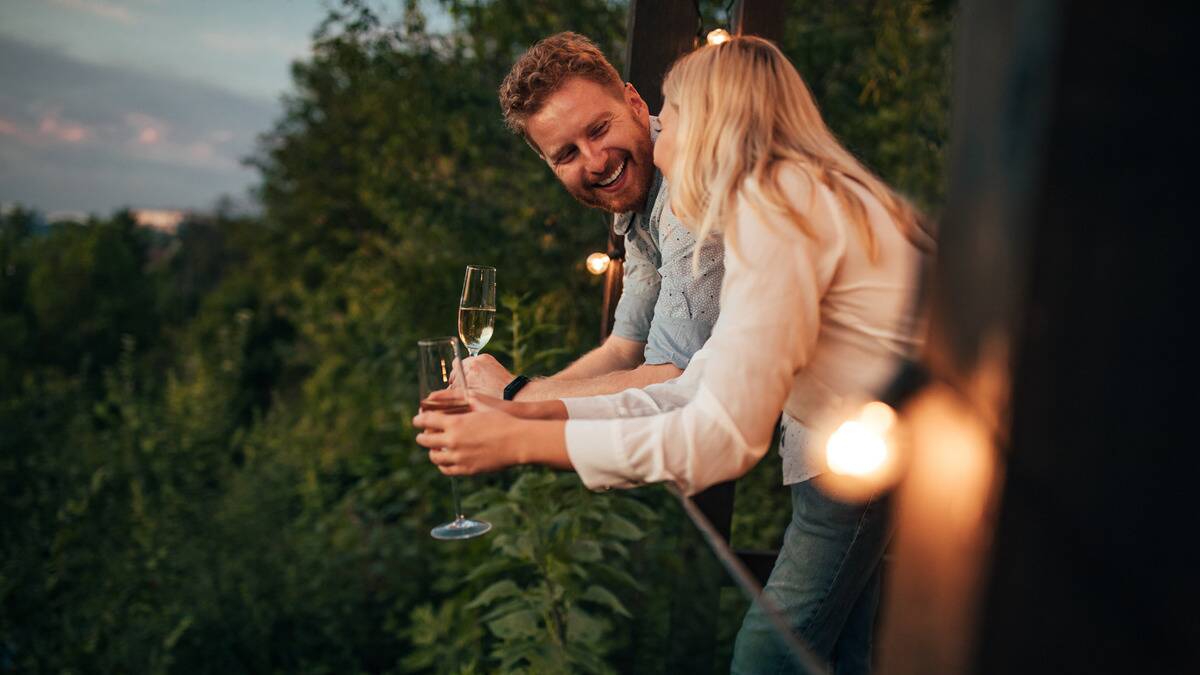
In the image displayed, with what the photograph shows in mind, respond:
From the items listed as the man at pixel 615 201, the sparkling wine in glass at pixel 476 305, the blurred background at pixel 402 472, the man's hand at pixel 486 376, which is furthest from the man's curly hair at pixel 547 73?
the blurred background at pixel 402 472

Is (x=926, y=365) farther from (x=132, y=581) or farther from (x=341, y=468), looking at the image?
(x=341, y=468)

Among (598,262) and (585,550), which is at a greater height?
(598,262)

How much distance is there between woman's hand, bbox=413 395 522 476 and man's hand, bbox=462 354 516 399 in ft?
2.07

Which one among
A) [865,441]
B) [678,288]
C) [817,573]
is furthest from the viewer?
[678,288]

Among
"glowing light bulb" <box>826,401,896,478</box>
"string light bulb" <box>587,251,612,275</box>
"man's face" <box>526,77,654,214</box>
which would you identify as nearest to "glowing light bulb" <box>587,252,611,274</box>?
"string light bulb" <box>587,251,612,275</box>

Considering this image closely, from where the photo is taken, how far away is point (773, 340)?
3.97ft

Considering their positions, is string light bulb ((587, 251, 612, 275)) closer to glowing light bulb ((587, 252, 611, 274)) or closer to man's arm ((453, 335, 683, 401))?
glowing light bulb ((587, 252, 611, 274))

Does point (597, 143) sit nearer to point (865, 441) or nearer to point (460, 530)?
point (460, 530)

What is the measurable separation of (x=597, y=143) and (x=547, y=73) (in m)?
0.19

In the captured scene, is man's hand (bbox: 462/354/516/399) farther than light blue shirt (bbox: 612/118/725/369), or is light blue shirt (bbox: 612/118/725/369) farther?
man's hand (bbox: 462/354/516/399)

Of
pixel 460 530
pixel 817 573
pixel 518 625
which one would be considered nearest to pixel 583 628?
pixel 518 625

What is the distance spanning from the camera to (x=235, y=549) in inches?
219

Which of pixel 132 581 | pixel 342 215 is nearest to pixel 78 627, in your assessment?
pixel 132 581

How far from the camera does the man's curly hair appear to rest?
2.20m
